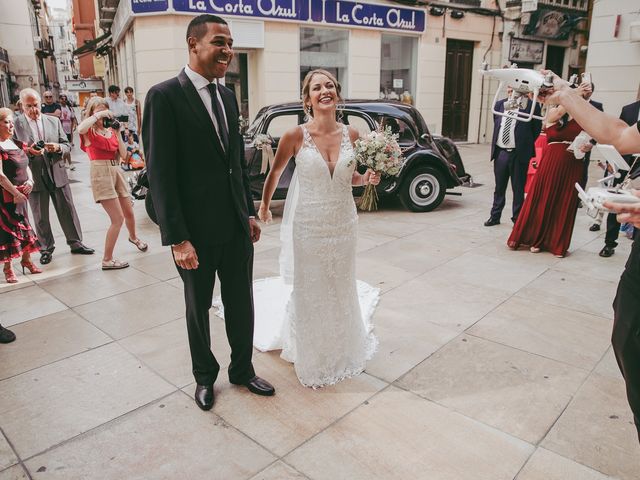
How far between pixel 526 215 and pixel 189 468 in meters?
4.97

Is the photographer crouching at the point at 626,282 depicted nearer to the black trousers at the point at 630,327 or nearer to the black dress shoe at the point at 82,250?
the black trousers at the point at 630,327

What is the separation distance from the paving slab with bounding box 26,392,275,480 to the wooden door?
15.9 metres

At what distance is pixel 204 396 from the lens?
296 cm

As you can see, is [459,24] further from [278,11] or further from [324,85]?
[324,85]

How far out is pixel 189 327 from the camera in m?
2.91

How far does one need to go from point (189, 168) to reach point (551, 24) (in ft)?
62.0

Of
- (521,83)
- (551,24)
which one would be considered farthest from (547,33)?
(521,83)

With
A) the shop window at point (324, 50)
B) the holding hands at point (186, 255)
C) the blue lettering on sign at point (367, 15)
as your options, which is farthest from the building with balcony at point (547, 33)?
the holding hands at point (186, 255)

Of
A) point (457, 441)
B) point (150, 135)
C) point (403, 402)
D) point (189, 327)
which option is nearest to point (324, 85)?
point (150, 135)

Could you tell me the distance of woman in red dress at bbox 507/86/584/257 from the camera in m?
5.72

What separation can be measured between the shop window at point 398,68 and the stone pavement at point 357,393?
11.1m

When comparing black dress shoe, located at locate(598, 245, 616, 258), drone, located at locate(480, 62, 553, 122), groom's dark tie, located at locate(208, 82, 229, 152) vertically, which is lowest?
black dress shoe, located at locate(598, 245, 616, 258)

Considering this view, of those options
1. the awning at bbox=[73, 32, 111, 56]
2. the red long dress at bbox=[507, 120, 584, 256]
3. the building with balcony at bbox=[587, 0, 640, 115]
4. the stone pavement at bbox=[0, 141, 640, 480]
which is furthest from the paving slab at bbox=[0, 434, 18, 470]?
the awning at bbox=[73, 32, 111, 56]

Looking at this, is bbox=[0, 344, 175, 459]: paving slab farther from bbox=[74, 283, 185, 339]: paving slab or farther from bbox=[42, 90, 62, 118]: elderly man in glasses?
bbox=[42, 90, 62, 118]: elderly man in glasses
